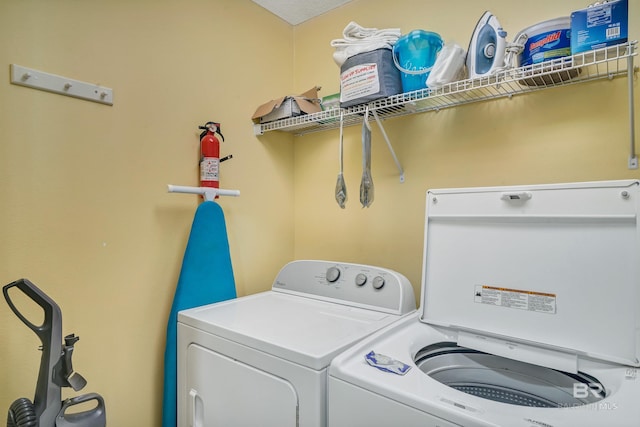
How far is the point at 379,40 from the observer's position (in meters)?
1.59

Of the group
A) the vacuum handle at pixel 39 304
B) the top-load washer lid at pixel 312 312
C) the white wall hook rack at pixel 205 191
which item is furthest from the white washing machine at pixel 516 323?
the white wall hook rack at pixel 205 191

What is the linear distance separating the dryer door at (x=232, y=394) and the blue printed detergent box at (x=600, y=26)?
1479mm

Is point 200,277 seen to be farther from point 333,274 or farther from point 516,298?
point 516,298

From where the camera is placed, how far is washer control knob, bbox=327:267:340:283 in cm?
177

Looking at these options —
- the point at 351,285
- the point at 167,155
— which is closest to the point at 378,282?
the point at 351,285

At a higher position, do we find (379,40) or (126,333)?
(379,40)

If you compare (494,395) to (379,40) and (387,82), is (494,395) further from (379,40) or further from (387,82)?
(379,40)

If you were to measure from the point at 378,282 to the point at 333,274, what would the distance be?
0.26m

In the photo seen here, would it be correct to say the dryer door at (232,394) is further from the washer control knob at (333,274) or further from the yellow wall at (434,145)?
the yellow wall at (434,145)

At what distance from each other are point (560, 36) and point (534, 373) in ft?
3.87

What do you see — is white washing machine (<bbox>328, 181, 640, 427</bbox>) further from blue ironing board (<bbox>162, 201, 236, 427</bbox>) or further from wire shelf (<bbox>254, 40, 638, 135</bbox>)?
blue ironing board (<bbox>162, 201, 236, 427</bbox>)

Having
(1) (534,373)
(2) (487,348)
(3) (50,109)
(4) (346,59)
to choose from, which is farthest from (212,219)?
(1) (534,373)

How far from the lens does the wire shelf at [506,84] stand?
1165 millimetres

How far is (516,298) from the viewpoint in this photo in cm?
124
